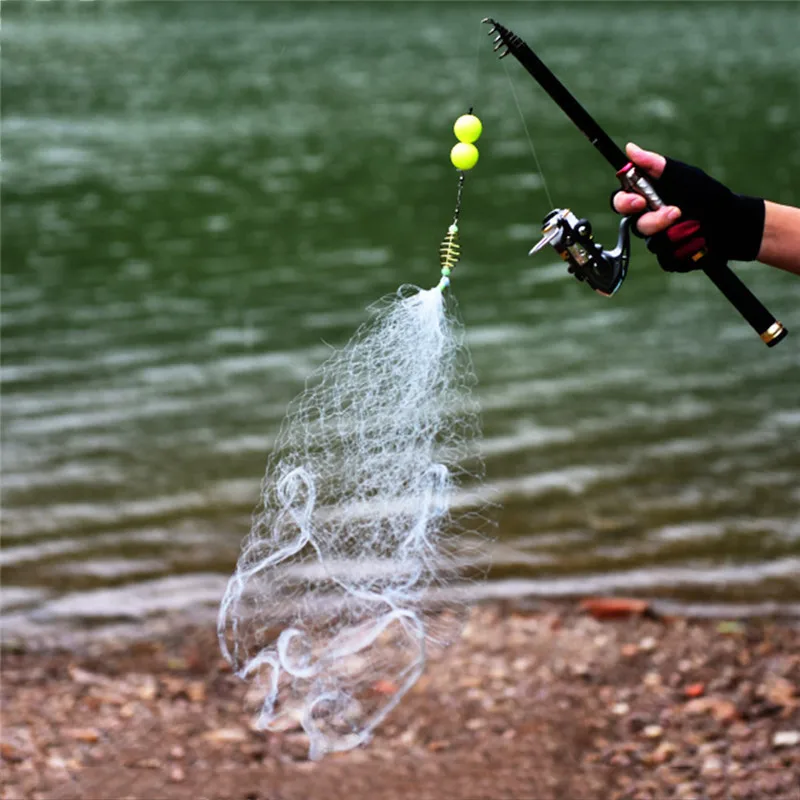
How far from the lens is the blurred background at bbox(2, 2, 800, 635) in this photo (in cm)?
703

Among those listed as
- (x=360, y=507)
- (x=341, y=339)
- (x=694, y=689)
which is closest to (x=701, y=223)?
(x=360, y=507)

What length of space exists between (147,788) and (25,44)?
39.0 m

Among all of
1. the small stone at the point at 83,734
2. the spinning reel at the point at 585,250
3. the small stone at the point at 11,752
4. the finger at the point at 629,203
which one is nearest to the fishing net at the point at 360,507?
the spinning reel at the point at 585,250

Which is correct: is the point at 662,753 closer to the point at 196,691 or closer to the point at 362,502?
the point at 362,502

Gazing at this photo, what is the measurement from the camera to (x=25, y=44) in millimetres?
38938

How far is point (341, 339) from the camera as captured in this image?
10.5 m

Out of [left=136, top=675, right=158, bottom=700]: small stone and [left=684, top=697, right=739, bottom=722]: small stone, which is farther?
[left=136, top=675, right=158, bottom=700]: small stone

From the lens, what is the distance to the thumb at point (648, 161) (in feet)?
11.1

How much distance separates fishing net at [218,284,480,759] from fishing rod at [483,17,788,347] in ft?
1.44

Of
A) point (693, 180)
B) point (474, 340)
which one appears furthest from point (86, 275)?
point (693, 180)

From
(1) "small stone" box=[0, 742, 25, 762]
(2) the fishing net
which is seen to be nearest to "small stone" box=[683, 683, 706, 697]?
(2) the fishing net

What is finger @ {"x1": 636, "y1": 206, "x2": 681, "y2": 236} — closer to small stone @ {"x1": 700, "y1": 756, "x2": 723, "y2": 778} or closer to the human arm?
the human arm

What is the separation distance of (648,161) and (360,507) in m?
1.57

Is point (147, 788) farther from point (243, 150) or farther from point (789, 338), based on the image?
point (243, 150)
